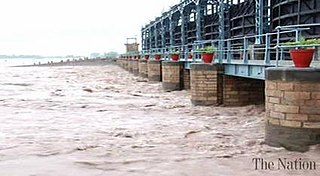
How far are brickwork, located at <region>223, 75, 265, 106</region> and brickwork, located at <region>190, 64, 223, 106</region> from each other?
0.29m

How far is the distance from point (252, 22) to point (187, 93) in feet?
28.7

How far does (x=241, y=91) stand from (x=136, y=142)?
8.49 meters

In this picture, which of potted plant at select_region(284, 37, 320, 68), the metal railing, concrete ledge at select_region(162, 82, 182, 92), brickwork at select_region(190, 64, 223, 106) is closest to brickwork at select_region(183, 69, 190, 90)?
concrete ledge at select_region(162, 82, 182, 92)

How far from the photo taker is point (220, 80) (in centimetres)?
2039

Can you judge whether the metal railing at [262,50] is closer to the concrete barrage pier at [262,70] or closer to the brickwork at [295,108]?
the concrete barrage pier at [262,70]

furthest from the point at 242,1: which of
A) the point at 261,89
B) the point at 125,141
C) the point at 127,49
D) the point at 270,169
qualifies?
the point at 127,49

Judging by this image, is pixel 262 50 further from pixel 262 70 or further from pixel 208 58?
pixel 262 70

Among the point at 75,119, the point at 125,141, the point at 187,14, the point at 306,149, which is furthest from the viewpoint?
the point at 187,14

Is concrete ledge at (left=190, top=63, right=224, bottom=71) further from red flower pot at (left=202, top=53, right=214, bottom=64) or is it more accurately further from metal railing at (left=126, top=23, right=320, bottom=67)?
red flower pot at (left=202, top=53, right=214, bottom=64)

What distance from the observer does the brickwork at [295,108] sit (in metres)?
11.0

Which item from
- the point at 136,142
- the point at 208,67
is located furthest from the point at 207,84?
the point at 136,142

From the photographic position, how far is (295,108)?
11180 millimetres

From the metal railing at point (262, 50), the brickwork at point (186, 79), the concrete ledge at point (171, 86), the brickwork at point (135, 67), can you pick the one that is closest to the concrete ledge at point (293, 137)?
the metal railing at point (262, 50)

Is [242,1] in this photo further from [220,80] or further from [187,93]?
[220,80]
